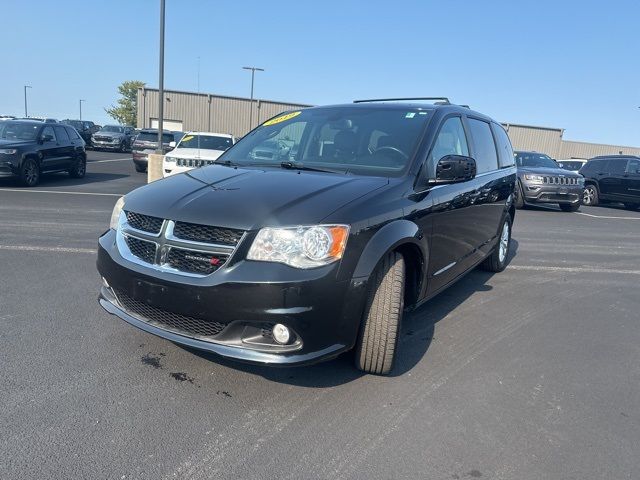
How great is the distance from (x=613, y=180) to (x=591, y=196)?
98cm

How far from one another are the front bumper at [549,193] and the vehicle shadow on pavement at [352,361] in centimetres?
971

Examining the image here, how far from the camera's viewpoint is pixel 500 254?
627cm

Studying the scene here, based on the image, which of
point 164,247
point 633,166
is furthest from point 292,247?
point 633,166

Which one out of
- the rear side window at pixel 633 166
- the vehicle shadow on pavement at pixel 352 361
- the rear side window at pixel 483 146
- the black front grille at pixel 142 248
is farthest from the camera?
the rear side window at pixel 633 166

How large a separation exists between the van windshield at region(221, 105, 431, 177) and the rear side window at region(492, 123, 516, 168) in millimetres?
2130

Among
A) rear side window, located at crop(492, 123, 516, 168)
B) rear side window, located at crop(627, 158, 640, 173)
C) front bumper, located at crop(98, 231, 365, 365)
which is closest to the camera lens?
front bumper, located at crop(98, 231, 365, 365)

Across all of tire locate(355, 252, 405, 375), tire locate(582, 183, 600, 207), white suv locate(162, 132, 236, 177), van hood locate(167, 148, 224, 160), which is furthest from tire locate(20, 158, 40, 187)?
tire locate(582, 183, 600, 207)

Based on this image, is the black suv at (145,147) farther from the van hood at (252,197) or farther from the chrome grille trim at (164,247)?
the chrome grille trim at (164,247)

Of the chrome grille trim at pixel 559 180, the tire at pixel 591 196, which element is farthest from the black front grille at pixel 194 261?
the tire at pixel 591 196

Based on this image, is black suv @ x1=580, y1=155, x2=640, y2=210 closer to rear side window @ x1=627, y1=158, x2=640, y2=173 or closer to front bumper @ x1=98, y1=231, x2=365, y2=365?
rear side window @ x1=627, y1=158, x2=640, y2=173

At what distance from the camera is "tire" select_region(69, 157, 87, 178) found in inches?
576

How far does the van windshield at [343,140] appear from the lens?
3.71m

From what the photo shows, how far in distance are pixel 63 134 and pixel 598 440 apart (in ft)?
49.8

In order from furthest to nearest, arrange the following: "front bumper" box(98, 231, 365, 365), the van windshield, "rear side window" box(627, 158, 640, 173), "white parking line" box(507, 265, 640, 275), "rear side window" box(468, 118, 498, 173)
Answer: "rear side window" box(627, 158, 640, 173) → "white parking line" box(507, 265, 640, 275) → "rear side window" box(468, 118, 498, 173) → the van windshield → "front bumper" box(98, 231, 365, 365)
